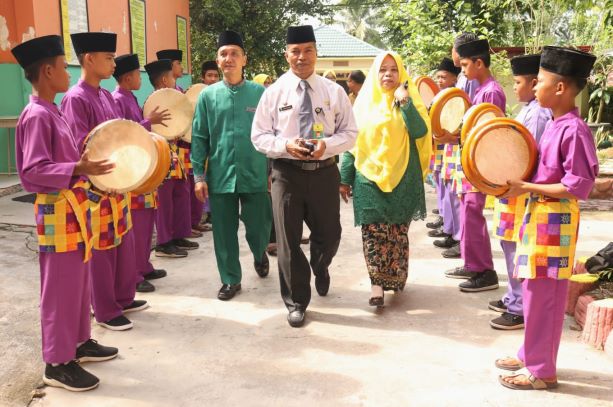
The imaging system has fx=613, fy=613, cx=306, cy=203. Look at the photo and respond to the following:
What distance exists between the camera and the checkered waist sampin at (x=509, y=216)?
4.07 meters

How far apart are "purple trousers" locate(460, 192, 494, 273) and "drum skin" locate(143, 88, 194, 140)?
2.67m

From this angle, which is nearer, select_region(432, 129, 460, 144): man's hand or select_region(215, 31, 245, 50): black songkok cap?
select_region(215, 31, 245, 50): black songkok cap

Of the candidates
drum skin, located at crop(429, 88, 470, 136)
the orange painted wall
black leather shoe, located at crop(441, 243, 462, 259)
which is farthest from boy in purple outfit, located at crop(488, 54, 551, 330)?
the orange painted wall

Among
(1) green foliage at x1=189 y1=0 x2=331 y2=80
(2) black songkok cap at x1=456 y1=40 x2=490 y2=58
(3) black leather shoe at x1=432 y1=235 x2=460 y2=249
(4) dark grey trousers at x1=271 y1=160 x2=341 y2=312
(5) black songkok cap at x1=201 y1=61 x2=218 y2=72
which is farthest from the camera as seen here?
(1) green foliage at x1=189 y1=0 x2=331 y2=80

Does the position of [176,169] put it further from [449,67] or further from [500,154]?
[500,154]

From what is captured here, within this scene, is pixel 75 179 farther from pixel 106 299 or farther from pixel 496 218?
pixel 496 218

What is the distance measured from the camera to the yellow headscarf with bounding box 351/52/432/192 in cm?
450

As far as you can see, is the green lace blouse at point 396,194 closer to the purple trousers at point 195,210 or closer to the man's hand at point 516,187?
the man's hand at point 516,187

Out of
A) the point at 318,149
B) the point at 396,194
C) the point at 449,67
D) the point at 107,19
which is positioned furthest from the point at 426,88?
the point at 107,19

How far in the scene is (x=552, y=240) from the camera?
3199 millimetres

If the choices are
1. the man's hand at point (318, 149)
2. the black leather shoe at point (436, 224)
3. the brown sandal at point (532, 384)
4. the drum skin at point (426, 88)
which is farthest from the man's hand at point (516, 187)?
the black leather shoe at point (436, 224)

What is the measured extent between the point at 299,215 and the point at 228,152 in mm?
900

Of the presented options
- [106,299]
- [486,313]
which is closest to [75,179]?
[106,299]

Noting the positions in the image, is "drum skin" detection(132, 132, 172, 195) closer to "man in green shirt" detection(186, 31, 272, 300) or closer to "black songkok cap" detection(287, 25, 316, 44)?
"man in green shirt" detection(186, 31, 272, 300)
